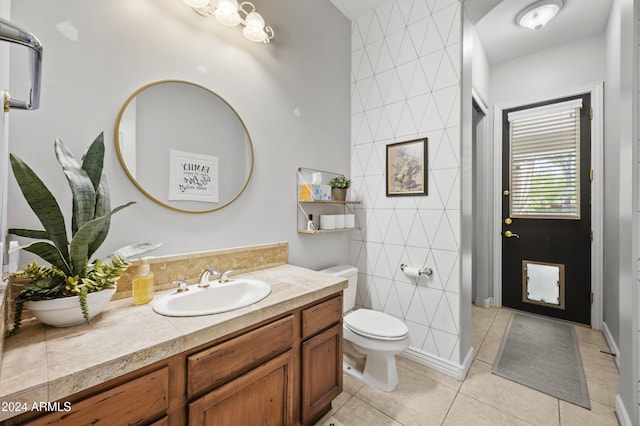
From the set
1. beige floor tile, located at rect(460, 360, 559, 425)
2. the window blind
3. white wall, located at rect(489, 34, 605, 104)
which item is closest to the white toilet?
beige floor tile, located at rect(460, 360, 559, 425)

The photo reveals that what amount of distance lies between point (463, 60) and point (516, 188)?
6.15 ft

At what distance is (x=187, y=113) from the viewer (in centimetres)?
145

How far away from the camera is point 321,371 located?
1.42m

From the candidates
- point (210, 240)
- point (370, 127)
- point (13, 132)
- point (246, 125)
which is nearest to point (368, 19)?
point (370, 127)

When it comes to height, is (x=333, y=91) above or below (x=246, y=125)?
above

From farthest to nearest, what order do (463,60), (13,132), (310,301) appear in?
(463,60), (310,301), (13,132)

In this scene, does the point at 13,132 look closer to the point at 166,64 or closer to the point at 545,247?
the point at 166,64

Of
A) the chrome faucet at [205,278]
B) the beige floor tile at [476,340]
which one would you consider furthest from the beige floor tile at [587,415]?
the chrome faucet at [205,278]

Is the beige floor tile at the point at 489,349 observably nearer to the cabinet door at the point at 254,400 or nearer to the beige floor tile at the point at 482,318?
the beige floor tile at the point at 482,318

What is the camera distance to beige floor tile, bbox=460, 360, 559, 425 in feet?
5.06

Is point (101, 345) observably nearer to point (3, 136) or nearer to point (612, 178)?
point (3, 136)

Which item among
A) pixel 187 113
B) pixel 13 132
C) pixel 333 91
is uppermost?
pixel 333 91

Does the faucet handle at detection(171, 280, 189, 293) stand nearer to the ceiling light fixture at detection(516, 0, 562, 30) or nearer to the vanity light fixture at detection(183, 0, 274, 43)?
the vanity light fixture at detection(183, 0, 274, 43)

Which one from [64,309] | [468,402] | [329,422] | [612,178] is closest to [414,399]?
[468,402]
